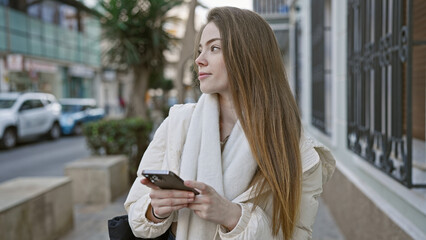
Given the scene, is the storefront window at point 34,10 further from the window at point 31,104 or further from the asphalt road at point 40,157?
the asphalt road at point 40,157

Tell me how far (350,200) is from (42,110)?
1375 centimetres

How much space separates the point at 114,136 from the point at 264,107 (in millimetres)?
5825

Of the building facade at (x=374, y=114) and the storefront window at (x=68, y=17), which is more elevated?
the storefront window at (x=68, y=17)

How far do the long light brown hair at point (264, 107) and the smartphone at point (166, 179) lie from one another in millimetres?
308

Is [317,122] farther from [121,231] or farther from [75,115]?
[75,115]

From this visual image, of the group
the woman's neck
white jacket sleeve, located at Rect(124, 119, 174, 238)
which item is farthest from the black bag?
the woman's neck

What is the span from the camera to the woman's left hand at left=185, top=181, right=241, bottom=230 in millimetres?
1416

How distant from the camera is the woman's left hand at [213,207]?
1416mm

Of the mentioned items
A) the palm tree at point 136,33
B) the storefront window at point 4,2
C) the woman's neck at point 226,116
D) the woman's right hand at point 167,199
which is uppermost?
the storefront window at point 4,2

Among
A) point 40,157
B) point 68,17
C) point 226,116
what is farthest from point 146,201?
point 68,17

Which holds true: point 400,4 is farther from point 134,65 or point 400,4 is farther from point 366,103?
point 134,65

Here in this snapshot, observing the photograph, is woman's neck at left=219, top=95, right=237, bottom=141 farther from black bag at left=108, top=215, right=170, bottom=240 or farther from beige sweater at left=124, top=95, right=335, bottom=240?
black bag at left=108, top=215, right=170, bottom=240

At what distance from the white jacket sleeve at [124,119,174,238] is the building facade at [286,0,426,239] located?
0.71 m

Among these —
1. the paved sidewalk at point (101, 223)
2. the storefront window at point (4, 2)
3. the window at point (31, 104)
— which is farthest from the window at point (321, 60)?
A: the storefront window at point (4, 2)
